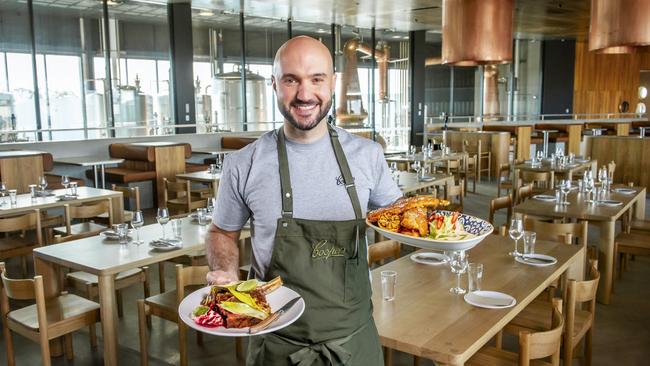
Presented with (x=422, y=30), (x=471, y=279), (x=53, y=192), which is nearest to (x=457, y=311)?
(x=471, y=279)

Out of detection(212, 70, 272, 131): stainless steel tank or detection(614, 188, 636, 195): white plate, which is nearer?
detection(614, 188, 636, 195): white plate

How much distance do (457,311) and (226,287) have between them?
109 cm

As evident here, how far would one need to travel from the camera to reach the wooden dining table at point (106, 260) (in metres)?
2.89

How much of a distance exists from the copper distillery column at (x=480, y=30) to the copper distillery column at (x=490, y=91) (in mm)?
12709

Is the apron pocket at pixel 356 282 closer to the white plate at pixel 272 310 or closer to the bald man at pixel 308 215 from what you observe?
the bald man at pixel 308 215

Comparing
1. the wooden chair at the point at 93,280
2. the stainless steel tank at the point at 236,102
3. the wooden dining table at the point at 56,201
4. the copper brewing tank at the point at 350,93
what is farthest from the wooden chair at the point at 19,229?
the copper brewing tank at the point at 350,93

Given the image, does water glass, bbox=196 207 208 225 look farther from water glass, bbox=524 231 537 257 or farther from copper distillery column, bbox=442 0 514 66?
copper distillery column, bbox=442 0 514 66

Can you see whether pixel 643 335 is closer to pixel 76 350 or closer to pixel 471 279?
pixel 471 279

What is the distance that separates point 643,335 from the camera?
370cm

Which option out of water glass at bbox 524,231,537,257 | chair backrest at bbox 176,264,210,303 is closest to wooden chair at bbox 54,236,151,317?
chair backrest at bbox 176,264,210,303

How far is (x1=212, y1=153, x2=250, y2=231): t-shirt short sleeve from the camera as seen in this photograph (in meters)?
1.60

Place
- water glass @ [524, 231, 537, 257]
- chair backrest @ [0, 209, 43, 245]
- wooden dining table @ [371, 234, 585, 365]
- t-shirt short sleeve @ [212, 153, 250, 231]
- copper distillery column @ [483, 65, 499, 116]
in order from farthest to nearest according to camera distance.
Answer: copper distillery column @ [483, 65, 499, 116] → chair backrest @ [0, 209, 43, 245] → water glass @ [524, 231, 537, 257] → wooden dining table @ [371, 234, 585, 365] → t-shirt short sleeve @ [212, 153, 250, 231]

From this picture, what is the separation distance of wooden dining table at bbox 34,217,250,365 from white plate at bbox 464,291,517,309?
162cm

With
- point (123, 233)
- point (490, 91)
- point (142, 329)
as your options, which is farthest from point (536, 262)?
point (490, 91)
